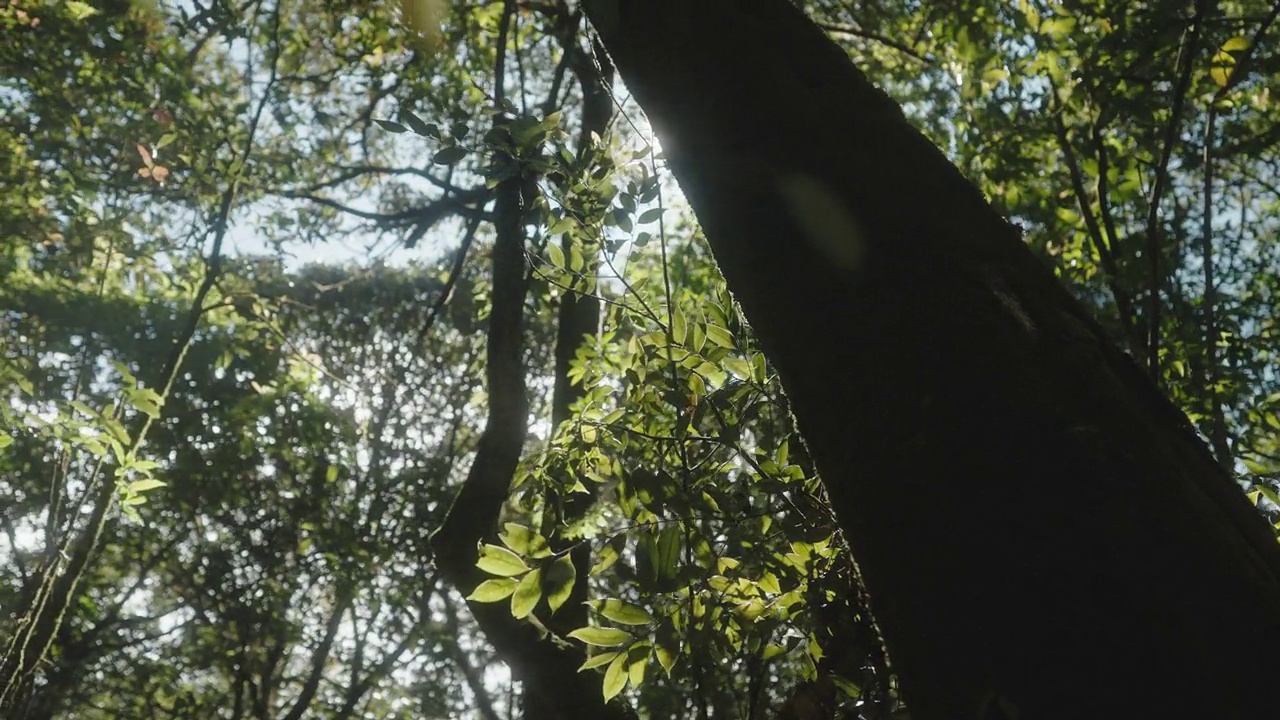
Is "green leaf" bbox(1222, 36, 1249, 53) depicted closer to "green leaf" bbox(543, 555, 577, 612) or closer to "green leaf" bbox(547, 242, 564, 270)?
"green leaf" bbox(547, 242, 564, 270)

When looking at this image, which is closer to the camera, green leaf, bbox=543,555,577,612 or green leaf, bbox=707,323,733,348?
green leaf, bbox=543,555,577,612

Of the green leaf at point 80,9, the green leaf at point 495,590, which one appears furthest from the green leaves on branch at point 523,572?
the green leaf at point 80,9

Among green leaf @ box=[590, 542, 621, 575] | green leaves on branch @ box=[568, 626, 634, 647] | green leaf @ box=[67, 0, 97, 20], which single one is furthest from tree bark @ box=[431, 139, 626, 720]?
green leaf @ box=[67, 0, 97, 20]

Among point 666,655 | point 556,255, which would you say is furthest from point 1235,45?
point 666,655

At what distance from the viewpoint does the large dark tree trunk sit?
0.70m

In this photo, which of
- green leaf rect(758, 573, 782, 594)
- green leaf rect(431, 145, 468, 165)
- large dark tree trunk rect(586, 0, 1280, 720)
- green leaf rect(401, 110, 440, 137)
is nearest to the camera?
large dark tree trunk rect(586, 0, 1280, 720)

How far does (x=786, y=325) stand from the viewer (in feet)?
3.59

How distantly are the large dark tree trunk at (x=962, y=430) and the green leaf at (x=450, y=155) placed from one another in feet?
4.42

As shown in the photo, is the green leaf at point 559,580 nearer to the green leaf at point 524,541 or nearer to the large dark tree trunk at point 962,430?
the green leaf at point 524,541

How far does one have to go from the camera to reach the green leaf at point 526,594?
5.59ft

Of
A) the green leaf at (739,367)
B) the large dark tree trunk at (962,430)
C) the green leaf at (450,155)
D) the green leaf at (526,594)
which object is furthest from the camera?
the green leaf at (450,155)

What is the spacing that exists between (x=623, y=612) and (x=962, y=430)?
116 centimetres

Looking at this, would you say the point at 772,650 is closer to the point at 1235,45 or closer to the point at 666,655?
the point at 666,655

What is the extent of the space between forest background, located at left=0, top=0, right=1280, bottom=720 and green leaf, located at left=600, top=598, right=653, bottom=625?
15 mm
